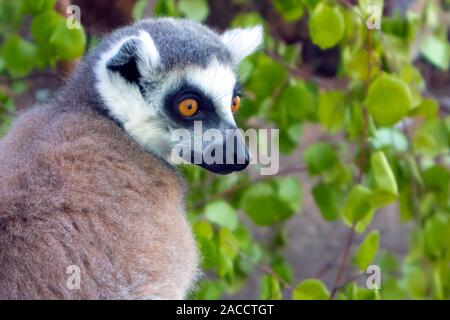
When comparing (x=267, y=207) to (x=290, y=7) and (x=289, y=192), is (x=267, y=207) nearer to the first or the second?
(x=289, y=192)

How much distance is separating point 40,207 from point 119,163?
271mm

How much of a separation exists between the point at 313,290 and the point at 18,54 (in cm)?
131

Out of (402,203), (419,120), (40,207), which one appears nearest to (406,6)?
(419,120)

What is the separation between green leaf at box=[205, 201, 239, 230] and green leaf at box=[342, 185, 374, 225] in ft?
1.35

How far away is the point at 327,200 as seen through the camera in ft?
9.14

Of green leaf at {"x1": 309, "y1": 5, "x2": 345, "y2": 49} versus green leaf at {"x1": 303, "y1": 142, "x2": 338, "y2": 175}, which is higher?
green leaf at {"x1": 309, "y1": 5, "x2": 345, "y2": 49}

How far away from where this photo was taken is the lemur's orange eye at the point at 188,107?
6.35 feet

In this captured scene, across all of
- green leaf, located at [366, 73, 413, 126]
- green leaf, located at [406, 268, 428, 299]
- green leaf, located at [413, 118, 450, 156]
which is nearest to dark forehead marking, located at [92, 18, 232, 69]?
green leaf, located at [366, 73, 413, 126]

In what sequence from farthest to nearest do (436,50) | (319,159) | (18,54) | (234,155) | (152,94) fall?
(436,50) < (319,159) < (18,54) < (152,94) < (234,155)

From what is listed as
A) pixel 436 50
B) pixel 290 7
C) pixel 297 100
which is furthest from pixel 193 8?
pixel 436 50

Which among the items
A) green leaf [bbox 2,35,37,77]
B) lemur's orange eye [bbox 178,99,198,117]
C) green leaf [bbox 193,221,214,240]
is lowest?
green leaf [bbox 193,221,214,240]

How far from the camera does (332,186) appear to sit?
9.18 feet

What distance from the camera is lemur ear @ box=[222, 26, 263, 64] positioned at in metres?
2.19

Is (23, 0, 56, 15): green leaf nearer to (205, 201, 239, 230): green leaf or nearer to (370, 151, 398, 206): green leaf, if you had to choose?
(205, 201, 239, 230): green leaf
